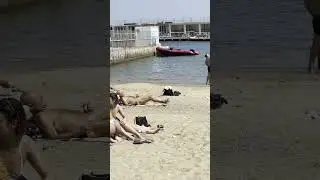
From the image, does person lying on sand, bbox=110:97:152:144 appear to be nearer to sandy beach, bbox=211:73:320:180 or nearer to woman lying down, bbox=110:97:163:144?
woman lying down, bbox=110:97:163:144

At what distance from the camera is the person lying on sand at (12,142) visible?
121cm

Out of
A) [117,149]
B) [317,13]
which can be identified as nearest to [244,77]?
[317,13]

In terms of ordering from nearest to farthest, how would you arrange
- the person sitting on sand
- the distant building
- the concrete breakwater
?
the person sitting on sand
the concrete breakwater
the distant building

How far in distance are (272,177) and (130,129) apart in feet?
3.59

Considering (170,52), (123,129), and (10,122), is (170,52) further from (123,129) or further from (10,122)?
(10,122)

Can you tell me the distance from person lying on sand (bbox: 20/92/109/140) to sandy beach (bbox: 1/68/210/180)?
0.03 metres

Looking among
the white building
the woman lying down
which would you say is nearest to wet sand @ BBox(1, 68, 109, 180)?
the woman lying down

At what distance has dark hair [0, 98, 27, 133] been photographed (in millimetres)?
1203

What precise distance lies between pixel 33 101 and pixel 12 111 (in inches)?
6.5

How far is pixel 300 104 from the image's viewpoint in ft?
5.55

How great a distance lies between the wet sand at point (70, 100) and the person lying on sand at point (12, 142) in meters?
0.03

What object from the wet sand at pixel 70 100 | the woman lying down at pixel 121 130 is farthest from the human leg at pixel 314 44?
the woman lying down at pixel 121 130

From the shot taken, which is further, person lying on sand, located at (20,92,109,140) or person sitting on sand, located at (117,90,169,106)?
person sitting on sand, located at (117,90,169,106)

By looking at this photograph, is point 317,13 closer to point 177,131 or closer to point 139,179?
point 139,179
